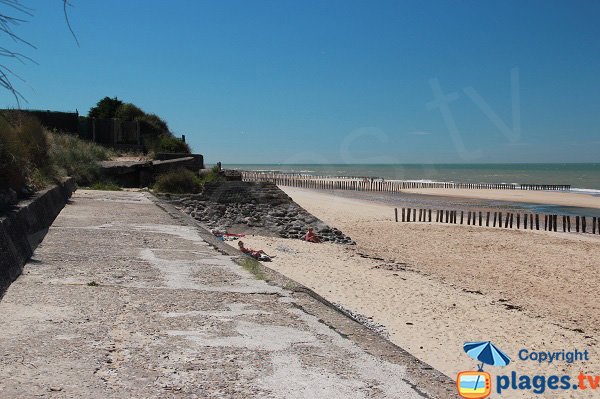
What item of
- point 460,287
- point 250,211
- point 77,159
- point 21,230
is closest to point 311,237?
point 250,211

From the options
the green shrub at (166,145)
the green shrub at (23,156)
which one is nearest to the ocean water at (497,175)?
the green shrub at (166,145)

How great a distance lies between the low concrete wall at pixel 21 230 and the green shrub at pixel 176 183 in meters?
10.1

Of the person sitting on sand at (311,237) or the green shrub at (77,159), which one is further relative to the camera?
the person sitting on sand at (311,237)

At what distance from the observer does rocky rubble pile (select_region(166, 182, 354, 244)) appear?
737 inches

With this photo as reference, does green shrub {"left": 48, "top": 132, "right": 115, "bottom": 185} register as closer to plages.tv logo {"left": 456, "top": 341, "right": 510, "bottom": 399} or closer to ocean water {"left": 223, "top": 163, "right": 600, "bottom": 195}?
plages.tv logo {"left": 456, "top": 341, "right": 510, "bottom": 399}

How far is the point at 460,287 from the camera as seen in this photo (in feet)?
40.7

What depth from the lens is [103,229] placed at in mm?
8664

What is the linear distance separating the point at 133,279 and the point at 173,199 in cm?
1282

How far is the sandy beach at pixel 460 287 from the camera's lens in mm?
8102

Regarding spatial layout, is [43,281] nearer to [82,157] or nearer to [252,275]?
[252,275]

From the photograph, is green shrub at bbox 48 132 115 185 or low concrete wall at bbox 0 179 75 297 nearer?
low concrete wall at bbox 0 179 75 297

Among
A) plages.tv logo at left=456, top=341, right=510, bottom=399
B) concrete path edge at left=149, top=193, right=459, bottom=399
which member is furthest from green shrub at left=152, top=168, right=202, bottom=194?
plages.tv logo at left=456, top=341, right=510, bottom=399

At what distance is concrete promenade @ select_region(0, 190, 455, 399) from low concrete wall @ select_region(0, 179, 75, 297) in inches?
5.2

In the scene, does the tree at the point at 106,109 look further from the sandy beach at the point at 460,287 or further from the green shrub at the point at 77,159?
the sandy beach at the point at 460,287
